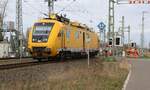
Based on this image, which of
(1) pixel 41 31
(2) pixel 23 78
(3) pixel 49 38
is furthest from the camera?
(1) pixel 41 31

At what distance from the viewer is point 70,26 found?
41906 millimetres

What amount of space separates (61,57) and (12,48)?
49.5m

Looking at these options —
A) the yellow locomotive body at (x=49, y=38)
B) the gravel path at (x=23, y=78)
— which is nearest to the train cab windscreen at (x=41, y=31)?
the yellow locomotive body at (x=49, y=38)

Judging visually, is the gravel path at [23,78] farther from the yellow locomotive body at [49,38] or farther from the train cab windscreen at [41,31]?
the train cab windscreen at [41,31]

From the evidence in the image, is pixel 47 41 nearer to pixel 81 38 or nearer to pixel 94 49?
pixel 81 38

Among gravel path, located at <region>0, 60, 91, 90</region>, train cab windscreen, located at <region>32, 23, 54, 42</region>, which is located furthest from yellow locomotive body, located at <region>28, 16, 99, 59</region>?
gravel path, located at <region>0, 60, 91, 90</region>

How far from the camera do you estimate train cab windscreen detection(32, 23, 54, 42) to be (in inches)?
1465

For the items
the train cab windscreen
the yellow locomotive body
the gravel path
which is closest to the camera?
the gravel path

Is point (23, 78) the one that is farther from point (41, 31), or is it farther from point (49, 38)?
point (41, 31)

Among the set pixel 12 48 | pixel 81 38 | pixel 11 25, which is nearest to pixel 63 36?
pixel 81 38

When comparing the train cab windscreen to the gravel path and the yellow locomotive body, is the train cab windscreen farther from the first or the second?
the gravel path

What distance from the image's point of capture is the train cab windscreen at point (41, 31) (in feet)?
122

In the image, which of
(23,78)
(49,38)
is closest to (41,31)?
(49,38)

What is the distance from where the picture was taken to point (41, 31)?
37.6m
